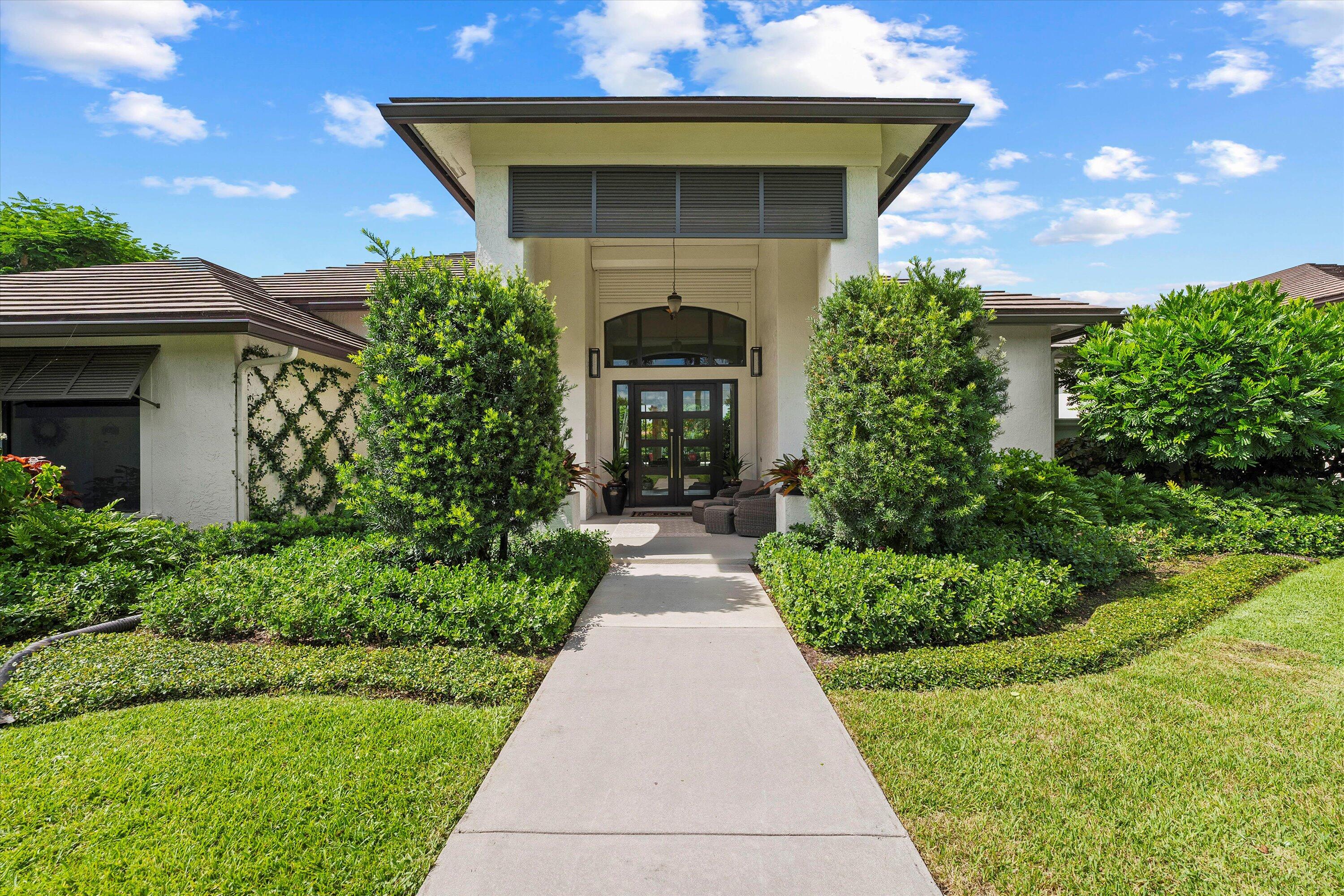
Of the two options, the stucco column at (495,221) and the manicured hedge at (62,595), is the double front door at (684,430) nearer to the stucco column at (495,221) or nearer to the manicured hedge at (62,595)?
the stucco column at (495,221)

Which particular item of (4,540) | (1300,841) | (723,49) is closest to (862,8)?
(723,49)

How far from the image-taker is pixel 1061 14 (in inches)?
325

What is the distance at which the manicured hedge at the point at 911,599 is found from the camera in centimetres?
480

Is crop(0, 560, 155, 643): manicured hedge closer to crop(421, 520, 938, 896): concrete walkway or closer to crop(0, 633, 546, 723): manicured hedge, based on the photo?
crop(0, 633, 546, 723): manicured hedge

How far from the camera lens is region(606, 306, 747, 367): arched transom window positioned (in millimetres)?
13477

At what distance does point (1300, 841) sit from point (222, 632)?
655 centimetres

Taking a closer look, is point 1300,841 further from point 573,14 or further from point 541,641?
point 573,14

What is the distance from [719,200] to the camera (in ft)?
26.0

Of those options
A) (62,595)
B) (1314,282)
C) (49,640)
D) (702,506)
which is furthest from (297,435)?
(1314,282)

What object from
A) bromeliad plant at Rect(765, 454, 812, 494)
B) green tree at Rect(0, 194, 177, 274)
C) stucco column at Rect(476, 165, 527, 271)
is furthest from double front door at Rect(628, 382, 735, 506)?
green tree at Rect(0, 194, 177, 274)

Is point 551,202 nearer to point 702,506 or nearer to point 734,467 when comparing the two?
point 702,506

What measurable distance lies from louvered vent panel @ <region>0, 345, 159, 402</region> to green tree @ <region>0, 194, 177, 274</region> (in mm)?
17236

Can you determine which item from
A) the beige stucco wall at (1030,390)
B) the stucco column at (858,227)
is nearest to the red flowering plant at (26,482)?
the stucco column at (858,227)

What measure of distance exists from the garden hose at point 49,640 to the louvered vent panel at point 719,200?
6727 millimetres
